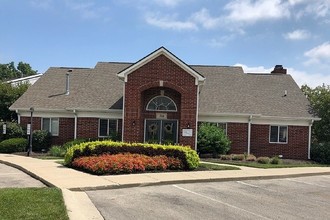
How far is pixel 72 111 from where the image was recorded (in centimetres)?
2712

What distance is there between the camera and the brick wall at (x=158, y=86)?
24922 millimetres

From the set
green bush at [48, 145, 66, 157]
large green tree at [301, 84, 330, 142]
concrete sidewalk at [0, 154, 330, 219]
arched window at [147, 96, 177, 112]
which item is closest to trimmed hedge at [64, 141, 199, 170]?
concrete sidewalk at [0, 154, 330, 219]

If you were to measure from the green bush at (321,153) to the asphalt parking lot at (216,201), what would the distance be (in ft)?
41.9

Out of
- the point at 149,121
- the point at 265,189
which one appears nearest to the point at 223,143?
the point at 149,121

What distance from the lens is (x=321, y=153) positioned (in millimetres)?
26656

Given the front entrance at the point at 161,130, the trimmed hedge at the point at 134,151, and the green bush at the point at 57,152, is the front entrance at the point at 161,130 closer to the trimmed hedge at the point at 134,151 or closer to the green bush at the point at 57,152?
the green bush at the point at 57,152

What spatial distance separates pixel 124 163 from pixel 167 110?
1085cm

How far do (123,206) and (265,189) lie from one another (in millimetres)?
5561

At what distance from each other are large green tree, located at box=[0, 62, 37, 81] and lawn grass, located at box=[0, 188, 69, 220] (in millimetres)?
92441

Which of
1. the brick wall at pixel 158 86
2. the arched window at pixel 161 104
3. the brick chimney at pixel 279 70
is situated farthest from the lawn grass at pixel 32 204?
the brick chimney at pixel 279 70

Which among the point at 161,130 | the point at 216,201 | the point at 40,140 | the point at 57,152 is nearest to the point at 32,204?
the point at 216,201

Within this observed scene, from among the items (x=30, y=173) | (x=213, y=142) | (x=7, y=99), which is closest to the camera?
(x=30, y=173)

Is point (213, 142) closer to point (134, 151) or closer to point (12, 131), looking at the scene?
point (134, 151)

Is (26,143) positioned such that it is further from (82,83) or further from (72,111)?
(82,83)
